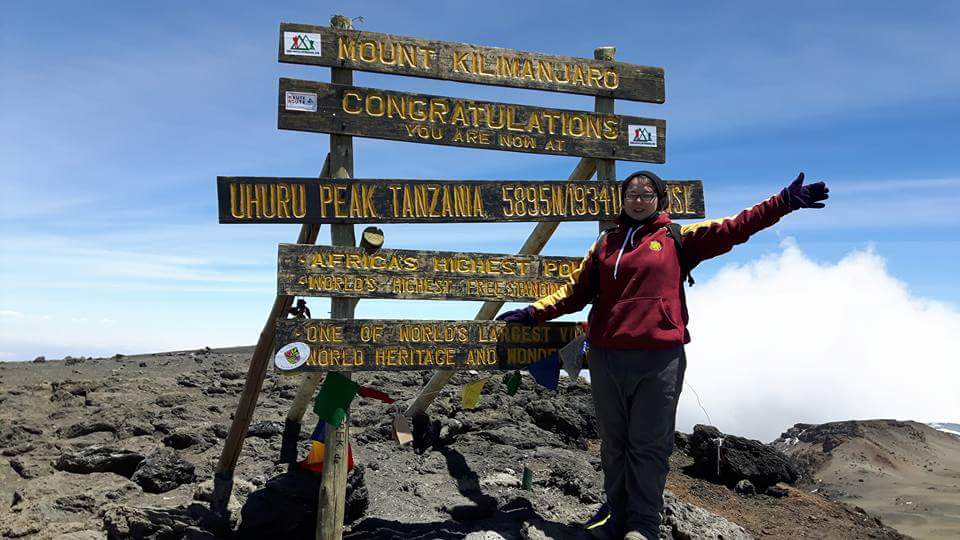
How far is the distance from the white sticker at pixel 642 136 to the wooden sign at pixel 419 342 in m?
1.85

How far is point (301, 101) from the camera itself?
5.89 m

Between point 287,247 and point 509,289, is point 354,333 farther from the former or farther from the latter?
point 509,289

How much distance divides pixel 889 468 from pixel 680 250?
14.0 metres

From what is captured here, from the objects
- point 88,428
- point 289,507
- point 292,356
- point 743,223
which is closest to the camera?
point 743,223

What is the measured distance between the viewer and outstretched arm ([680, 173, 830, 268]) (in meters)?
5.27

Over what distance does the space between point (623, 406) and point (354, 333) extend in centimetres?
218

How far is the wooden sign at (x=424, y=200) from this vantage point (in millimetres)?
5754

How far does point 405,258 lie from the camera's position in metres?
6.06

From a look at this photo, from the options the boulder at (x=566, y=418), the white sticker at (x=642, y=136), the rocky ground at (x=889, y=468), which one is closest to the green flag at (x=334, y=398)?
the white sticker at (x=642, y=136)

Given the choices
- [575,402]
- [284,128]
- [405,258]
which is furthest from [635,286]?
[575,402]

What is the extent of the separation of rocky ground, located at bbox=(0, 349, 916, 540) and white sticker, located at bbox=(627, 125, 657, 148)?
3361mm

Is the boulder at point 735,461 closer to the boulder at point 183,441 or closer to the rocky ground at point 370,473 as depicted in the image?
the rocky ground at point 370,473

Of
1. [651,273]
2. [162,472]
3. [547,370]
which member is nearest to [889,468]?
[547,370]

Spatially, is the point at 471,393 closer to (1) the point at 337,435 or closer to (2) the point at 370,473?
(2) the point at 370,473
